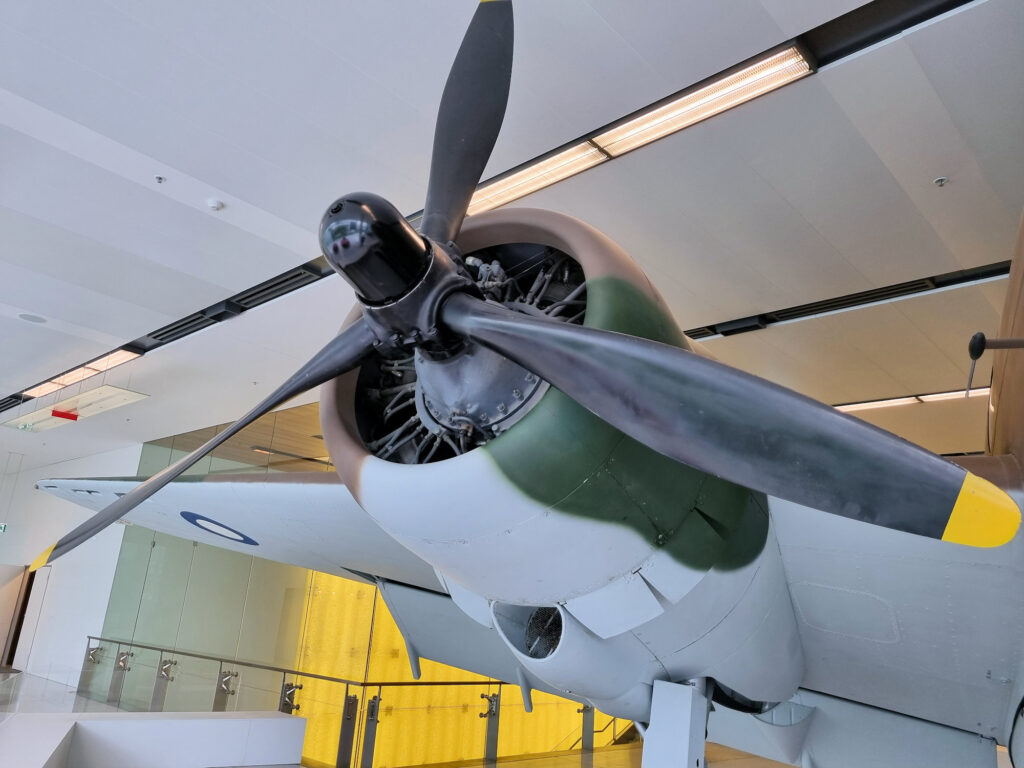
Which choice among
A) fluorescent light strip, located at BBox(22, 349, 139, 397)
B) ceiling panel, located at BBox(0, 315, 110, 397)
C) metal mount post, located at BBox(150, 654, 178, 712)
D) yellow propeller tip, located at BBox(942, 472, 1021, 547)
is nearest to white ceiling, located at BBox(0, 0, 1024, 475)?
ceiling panel, located at BBox(0, 315, 110, 397)

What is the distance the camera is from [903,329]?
20.9ft

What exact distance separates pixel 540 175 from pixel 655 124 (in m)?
0.81

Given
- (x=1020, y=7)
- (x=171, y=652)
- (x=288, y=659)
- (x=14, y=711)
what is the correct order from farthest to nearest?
(x=288, y=659)
(x=171, y=652)
(x=14, y=711)
(x=1020, y=7)

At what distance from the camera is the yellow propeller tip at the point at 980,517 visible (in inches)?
52.4

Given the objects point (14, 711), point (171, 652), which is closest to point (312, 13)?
point (14, 711)

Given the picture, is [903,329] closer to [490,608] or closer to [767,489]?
[490,608]

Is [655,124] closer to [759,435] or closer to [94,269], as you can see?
[759,435]

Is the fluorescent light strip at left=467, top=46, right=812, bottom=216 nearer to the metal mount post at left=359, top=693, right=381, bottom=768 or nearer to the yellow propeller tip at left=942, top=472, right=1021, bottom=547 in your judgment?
the yellow propeller tip at left=942, top=472, right=1021, bottom=547

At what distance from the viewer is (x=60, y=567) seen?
13.7 metres

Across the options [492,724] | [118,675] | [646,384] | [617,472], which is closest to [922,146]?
[617,472]

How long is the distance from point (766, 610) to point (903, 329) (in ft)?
15.0

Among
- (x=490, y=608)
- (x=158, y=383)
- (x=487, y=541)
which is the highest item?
(x=158, y=383)

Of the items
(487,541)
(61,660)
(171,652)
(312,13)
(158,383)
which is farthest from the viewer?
(61,660)

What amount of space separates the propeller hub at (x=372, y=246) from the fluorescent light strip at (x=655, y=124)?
2.32 metres
